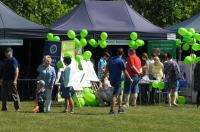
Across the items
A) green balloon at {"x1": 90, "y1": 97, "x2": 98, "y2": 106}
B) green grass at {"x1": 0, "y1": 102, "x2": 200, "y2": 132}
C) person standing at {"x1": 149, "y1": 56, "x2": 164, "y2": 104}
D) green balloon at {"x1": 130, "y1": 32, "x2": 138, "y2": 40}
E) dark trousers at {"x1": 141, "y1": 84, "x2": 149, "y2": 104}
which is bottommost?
green grass at {"x1": 0, "y1": 102, "x2": 200, "y2": 132}

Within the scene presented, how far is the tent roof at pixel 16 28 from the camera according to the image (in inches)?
795

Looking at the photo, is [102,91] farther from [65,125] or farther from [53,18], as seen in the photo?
[53,18]

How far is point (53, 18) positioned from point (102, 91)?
2584cm

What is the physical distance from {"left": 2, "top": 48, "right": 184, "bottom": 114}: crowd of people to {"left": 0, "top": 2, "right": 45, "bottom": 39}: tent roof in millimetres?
2543

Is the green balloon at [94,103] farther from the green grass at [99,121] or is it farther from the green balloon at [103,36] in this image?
the green balloon at [103,36]

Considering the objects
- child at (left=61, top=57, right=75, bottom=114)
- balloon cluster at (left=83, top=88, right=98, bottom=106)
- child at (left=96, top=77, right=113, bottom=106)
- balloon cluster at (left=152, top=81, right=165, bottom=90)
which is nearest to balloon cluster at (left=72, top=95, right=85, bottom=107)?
balloon cluster at (left=83, top=88, right=98, bottom=106)

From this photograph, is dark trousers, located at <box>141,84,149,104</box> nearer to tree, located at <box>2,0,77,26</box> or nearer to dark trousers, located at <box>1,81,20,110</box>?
dark trousers, located at <box>1,81,20,110</box>

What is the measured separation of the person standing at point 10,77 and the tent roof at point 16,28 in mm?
4306

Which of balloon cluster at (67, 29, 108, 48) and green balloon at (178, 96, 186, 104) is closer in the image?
balloon cluster at (67, 29, 108, 48)

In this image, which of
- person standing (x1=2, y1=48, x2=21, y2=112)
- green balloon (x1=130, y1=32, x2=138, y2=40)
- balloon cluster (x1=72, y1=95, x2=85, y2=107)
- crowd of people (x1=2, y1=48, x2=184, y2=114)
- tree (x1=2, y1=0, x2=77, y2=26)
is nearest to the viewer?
crowd of people (x1=2, y1=48, x2=184, y2=114)

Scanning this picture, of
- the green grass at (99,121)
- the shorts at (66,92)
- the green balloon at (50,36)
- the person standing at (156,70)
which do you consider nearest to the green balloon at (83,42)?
the green balloon at (50,36)

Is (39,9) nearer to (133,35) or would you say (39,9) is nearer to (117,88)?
(133,35)

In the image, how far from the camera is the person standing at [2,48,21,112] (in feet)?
52.2

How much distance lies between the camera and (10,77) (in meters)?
16.0
